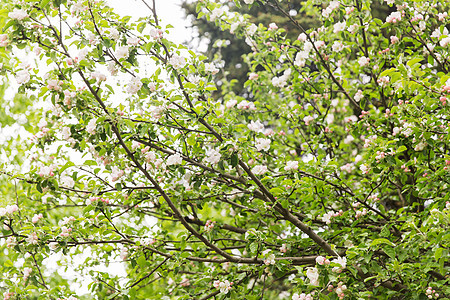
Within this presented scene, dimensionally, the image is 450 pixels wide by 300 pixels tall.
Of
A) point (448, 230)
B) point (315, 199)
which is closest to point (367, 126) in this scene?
point (315, 199)

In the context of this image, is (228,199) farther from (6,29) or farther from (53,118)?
(6,29)

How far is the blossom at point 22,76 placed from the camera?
Answer: 8.59ft

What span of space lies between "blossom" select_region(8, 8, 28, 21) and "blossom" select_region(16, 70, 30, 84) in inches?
13.9

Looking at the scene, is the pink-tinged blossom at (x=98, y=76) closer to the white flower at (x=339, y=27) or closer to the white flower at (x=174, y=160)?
the white flower at (x=174, y=160)

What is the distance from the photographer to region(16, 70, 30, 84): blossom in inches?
103

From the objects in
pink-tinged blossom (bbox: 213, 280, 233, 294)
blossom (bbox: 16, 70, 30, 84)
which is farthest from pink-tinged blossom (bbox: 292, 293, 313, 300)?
blossom (bbox: 16, 70, 30, 84)

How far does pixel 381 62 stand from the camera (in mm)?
3957

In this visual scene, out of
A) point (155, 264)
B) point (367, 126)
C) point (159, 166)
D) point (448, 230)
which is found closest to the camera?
point (448, 230)

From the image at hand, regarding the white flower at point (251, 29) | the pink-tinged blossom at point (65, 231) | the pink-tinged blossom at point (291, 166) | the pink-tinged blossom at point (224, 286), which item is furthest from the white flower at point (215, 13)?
the pink-tinged blossom at point (224, 286)

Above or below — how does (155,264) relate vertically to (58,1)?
below

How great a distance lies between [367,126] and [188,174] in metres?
1.88

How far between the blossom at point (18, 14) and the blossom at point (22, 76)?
0.35 metres

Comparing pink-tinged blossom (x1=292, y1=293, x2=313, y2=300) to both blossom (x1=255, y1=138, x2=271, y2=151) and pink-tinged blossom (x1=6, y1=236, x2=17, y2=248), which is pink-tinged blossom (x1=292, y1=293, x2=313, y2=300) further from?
pink-tinged blossom (x1=6, y1=236, x2=17, y2=248)

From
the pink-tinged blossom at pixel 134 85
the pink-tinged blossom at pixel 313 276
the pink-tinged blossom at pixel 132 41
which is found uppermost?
the pink-tinged blossom at pixel 132 41
